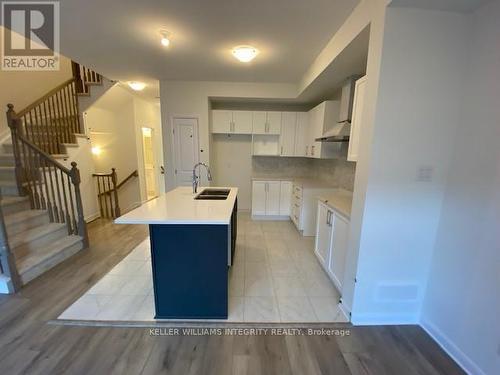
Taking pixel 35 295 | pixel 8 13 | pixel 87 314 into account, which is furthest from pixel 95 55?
pixel 87 314

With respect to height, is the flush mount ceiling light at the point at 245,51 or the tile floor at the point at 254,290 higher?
the flush mount ceiling light at the point at 245,51

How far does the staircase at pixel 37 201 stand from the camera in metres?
2.51

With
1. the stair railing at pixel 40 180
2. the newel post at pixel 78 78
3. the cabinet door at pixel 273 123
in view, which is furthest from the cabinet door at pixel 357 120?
the newel post at pixel 78 78

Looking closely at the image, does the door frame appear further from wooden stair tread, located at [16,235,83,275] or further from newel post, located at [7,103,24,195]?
A: newel post, located at [7,103,24,195]

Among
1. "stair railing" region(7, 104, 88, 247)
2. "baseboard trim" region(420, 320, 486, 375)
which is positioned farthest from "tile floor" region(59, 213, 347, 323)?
"stair railing" region(7, 104, 88, 247)

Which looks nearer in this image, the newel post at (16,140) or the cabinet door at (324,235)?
the cabinet door at (324,235)

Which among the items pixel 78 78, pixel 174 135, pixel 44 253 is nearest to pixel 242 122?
pixel 174 135

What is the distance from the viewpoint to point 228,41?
2.54 m

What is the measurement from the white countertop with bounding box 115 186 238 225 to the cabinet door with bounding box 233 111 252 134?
8.05 feet

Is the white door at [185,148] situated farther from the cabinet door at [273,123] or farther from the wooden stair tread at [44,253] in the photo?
the wooden stair tread at [44,253]

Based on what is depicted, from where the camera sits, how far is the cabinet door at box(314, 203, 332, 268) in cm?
250

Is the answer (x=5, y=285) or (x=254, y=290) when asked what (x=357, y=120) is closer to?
(x=254, y=290)

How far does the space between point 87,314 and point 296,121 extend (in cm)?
435

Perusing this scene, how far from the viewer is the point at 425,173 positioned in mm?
1664
